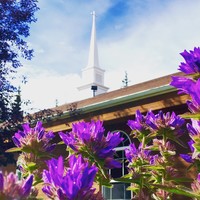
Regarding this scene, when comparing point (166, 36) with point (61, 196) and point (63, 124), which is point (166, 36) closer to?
point (63, 124)

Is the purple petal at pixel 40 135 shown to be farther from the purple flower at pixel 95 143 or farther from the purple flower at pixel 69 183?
the purple flower at pixel 69 183

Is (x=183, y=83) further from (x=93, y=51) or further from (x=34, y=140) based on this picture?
(x=93, y=51)

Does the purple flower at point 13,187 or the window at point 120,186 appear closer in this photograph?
the purple flower at point 13,187

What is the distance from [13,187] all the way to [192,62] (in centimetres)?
99

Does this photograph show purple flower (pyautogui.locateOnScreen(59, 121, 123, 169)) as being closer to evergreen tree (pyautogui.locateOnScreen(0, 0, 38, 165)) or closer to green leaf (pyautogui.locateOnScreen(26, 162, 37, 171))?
green leaf (pyautogui.locateOnScreen(26, 162, 37, 171))

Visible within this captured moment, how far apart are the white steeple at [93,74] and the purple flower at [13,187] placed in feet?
94.8

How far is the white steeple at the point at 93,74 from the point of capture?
31.8 meters

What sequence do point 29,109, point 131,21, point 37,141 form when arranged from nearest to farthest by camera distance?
point 37,141 → point 29,109 → point 131,21

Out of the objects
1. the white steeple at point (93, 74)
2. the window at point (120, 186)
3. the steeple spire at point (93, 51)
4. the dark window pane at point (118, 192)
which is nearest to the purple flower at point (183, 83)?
the window at point (120, 186)

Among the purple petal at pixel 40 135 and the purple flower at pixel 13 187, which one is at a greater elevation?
the purple petal at pixel 40 135

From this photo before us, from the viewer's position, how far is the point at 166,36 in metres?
19.5

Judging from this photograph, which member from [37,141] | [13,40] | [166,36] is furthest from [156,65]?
[37,141]

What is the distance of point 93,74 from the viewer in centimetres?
3425

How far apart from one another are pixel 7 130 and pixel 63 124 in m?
1.46
